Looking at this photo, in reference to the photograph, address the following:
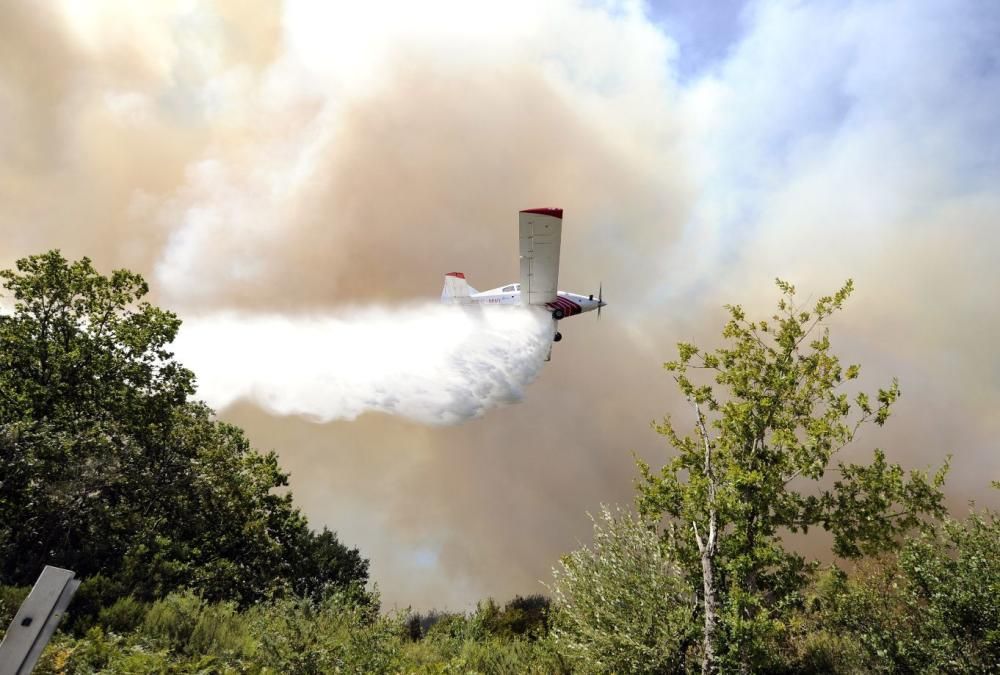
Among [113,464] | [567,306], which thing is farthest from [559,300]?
[113,464]

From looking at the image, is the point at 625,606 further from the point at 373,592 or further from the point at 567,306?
the point at 567,306

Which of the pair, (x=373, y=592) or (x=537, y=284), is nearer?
(x=373, y=592)

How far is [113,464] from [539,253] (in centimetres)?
2231

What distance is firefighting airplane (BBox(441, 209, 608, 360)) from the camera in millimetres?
27219

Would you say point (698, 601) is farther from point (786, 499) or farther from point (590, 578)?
point (786, 499)

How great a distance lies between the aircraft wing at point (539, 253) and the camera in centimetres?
2694

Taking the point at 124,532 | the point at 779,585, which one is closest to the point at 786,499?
the point at 779,585

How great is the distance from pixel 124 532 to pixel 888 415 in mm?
34038

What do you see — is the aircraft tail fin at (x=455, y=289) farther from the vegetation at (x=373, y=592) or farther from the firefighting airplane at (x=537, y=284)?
the vegetation at (x=373, y=592)

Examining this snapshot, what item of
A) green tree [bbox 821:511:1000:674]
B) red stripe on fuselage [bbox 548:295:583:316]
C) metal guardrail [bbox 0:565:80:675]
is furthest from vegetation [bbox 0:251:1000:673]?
red stripe on fuselage [bbox 548:295:583:316]

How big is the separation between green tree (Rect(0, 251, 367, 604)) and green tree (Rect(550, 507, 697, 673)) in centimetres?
1643

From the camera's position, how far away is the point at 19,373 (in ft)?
80.4

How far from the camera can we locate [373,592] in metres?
14.8

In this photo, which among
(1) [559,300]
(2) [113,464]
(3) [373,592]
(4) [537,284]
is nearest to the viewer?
(3) [373,592]
